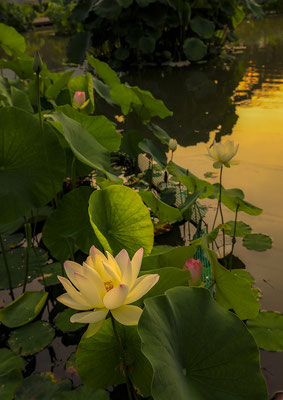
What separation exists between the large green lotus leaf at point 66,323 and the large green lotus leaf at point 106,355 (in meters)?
0.30

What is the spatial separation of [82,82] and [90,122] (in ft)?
1.67

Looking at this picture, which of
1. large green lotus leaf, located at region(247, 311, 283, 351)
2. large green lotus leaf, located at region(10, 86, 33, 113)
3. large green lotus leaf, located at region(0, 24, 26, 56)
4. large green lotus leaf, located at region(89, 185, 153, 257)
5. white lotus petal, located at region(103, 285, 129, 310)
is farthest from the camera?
large green lotus leaf, located at region(0, 24, 26, 56)

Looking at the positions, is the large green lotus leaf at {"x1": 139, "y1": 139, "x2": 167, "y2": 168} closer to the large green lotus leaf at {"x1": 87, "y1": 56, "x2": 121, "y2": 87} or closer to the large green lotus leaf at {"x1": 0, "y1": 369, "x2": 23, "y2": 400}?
the large green lotus leaf at {"x1": 87, "y1": 56, "x2": 121, "y2": 87}

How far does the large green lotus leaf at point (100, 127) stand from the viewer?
135cm

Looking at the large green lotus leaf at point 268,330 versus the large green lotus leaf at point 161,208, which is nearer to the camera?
the large green lotus leaf at point 268,330

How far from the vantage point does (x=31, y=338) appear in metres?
1.05

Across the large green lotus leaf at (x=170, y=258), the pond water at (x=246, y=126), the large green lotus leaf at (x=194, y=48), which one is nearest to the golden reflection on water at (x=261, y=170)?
the pond water at (x=246, y=126)

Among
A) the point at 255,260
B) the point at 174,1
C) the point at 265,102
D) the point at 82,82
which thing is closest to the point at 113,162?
the point at 82,82

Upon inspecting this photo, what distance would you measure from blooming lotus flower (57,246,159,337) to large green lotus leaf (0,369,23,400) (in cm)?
39

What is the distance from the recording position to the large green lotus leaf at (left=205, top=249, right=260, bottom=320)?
2.52ft

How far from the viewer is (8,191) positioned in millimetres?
1016

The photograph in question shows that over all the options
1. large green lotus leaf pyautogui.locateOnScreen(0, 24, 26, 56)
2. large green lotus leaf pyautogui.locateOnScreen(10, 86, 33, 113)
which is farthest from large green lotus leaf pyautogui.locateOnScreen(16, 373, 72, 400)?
large green lotus leaf pyautogui.locateOnScreen(0, 24, 26, 56)

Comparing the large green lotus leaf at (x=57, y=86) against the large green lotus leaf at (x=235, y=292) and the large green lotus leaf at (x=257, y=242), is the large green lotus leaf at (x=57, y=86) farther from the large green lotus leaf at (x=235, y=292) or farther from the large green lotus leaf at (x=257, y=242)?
the large green lotus leaf at (x=235, y=292)

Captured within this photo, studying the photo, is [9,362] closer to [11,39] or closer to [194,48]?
[11,39]
